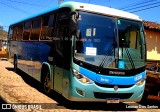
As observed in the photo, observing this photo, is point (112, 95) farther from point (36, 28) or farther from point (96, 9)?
point (36, 28)

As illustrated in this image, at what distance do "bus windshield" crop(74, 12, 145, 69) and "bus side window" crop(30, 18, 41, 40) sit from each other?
14.0 ft

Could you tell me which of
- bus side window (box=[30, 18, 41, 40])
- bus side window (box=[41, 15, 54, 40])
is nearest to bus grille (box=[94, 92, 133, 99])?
bus side window (box=[41, 15, 54, 40])

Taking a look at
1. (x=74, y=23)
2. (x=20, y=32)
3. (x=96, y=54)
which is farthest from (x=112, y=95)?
(x=20, y=32)

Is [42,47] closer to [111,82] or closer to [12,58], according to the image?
[111,82]

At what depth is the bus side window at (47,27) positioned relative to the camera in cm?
1070

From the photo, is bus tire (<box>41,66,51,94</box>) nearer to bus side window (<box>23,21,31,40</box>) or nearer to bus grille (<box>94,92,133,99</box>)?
bus grille (<box>94,92,133,99</box>)

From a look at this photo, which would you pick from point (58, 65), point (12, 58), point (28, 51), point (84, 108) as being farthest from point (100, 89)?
point (12, 58)

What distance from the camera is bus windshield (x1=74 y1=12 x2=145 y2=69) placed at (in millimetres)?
8484

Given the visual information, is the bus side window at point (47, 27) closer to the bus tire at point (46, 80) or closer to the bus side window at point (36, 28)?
the bus side window at point (36, 28)

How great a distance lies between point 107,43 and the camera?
8773mm

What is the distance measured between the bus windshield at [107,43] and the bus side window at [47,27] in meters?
2.21

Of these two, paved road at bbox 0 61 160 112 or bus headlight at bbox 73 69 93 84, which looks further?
paved road at bbox 0 61 160 112

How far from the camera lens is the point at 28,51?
14.3 meters

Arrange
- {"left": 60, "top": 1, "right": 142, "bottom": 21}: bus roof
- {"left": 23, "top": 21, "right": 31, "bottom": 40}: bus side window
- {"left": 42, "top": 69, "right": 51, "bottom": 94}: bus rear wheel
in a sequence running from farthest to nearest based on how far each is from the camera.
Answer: {"left": 23, "top": 21, "right": 31, "bottom": 40}: bus side window, {"left": 42, "top": 69, "right": 51, "bottom": 94}: bus rear wheel, {"left": 60, "top": 1, "right": 142, "bottom": 21}: bus roof
